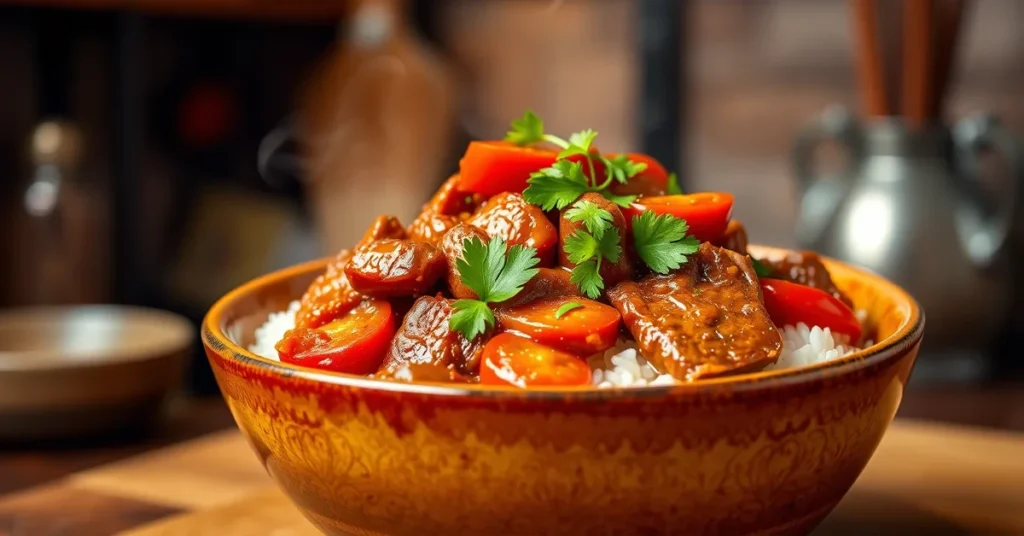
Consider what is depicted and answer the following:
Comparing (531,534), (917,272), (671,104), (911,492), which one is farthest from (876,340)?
(671,104)

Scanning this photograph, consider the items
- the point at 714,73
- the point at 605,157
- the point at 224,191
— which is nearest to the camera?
the point at 605,157

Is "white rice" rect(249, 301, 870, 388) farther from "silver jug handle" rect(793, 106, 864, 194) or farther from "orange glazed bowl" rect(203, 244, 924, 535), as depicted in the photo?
"silver jug handle" rect(793, 106, 864, 194)

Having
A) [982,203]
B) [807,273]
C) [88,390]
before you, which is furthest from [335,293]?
[982,203]

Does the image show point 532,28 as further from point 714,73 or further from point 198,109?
point 198,109

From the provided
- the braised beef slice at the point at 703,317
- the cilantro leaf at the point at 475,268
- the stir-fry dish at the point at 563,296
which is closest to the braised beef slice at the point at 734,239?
the stir-fry dish at the point at 563,296

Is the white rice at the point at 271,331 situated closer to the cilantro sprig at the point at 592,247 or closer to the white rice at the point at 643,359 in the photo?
the white rice at the point at 643,359

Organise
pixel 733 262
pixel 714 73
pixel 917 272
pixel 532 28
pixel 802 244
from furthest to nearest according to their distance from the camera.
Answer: pixel 532 28, pixel 714 73, pixel 802 244, pixel 917 272, pixel 733 262

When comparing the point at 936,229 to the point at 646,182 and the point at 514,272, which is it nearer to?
the point at 646,182
